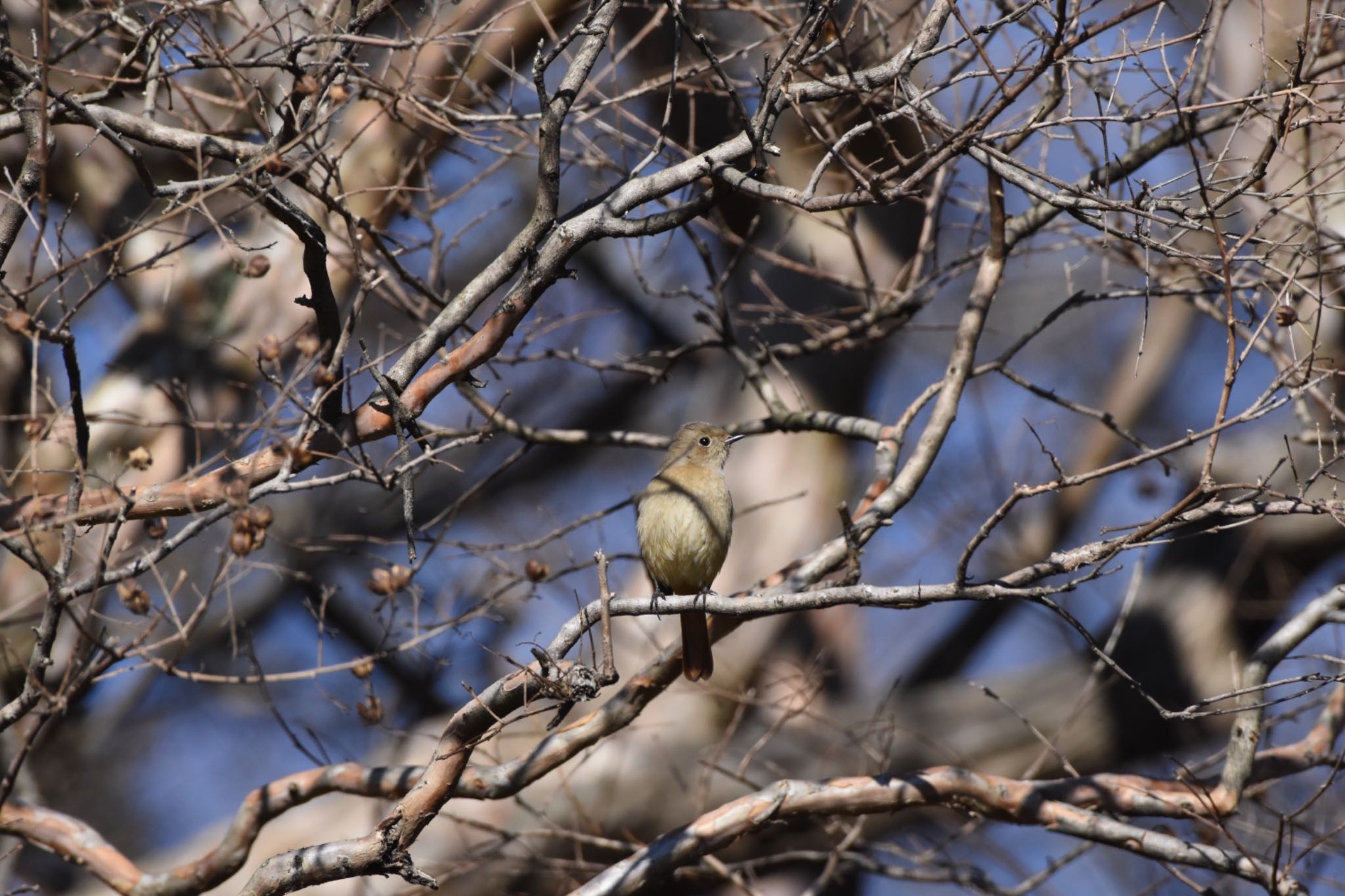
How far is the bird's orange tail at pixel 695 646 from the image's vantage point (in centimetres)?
430

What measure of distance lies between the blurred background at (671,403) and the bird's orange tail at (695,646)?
0.85 ft

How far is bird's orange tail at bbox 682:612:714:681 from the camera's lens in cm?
430

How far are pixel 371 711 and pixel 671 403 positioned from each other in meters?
7.70

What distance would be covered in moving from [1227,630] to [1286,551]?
0.61 metres

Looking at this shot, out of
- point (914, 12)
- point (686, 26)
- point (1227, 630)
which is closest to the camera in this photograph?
point (686, 26)

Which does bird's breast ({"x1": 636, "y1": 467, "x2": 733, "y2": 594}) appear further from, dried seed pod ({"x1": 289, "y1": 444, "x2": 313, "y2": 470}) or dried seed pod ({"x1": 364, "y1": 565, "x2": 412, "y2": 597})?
dried seed pod ({"x1": 289, "y1": 444, "x2": 313, "y2": 470})

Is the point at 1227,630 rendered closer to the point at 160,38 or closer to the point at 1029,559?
the point at 1029,559

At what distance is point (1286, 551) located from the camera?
7.33m

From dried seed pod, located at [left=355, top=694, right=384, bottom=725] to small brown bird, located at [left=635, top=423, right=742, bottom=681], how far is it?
1741 millimetres

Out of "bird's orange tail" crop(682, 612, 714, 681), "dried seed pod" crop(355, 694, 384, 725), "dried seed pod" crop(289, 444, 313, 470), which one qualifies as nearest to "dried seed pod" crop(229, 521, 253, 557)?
"dried seed pod" crop(289, 444, 313, 470)

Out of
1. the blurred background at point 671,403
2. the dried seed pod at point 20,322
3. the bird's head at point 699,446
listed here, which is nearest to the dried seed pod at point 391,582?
the blurred background at point 671,403

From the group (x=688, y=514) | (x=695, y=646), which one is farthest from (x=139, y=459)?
(x=688, y=514)

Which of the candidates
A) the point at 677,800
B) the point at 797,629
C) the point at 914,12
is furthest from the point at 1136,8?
the point at 797,629

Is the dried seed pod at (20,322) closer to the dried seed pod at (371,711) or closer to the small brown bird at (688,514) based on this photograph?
the dried seed pod at (371,711)
